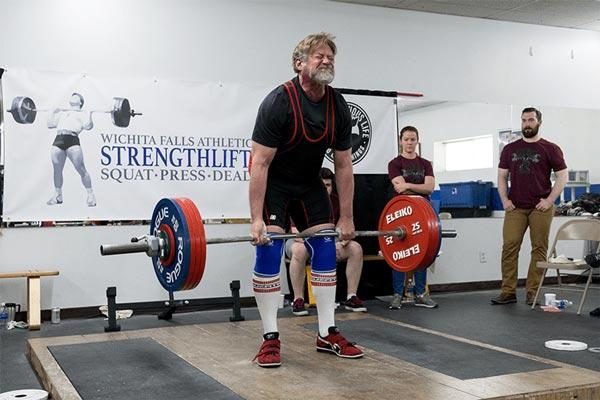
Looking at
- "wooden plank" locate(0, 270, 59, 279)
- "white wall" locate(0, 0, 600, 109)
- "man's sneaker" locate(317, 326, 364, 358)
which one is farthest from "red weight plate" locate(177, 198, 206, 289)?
"white wall" locate(0, 0, 600, 109)

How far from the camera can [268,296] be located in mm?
2930

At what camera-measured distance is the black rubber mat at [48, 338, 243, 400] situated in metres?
2.52

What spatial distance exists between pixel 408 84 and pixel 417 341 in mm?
3011

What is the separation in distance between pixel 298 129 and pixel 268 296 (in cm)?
74

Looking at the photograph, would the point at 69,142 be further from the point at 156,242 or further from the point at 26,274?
the point at 156,242

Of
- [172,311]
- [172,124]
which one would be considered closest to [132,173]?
[172,124]

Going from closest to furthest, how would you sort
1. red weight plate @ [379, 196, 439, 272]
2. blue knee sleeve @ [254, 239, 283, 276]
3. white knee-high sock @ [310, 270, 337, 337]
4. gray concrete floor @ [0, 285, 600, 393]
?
blue knee sleeve @ [254, 239, 283, 276] < white knee-high sock @ [310, 270, 337, 337] < red weight plate @ [379, 196, 439, 272] < gray concrete floor @ [0, 285, 600, 393]

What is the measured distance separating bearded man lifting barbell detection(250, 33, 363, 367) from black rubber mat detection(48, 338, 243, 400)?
0.35 metres

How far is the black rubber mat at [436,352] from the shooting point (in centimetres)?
279

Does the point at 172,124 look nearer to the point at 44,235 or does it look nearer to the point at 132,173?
the point at 132,173

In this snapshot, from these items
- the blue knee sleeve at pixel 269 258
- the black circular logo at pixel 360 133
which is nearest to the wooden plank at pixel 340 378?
the blue knee sleeve at pixel 269 258

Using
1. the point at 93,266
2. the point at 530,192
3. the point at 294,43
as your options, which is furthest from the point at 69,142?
the point at 530,192

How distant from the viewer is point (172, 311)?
4.62 metres

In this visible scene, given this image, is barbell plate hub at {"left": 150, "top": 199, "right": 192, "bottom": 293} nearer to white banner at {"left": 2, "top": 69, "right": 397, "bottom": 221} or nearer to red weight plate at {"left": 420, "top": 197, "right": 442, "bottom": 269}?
red weight plate at {"left": 420, "top": 197, "right": 442, "bottom": 269}
